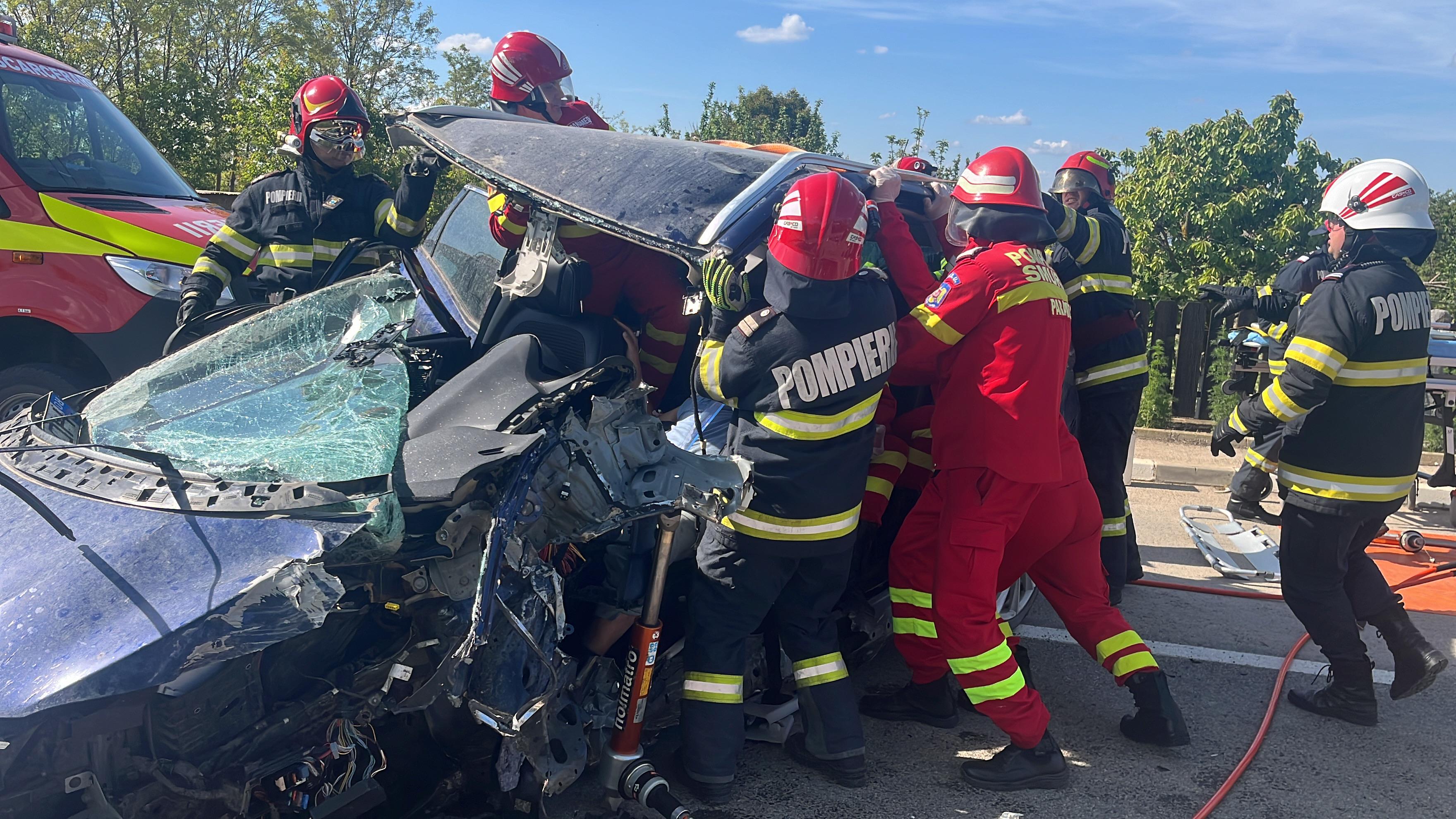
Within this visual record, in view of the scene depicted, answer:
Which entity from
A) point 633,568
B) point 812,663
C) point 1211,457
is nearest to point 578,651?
point 633,568

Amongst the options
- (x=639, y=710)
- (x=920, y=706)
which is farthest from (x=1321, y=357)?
(x=639, y=710)

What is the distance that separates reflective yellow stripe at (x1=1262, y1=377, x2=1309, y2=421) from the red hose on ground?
3.67 feet

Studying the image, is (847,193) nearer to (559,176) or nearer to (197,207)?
(559,176)

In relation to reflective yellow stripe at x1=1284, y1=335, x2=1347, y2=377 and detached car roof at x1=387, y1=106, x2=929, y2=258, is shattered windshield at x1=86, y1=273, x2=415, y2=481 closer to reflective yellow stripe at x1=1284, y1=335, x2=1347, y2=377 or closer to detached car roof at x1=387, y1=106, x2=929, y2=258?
detached car roof at x1=387, y1=106, x2=929, y2=258

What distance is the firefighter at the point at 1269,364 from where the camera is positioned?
4.22m

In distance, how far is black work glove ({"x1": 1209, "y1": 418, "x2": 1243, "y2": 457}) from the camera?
405 centimetres

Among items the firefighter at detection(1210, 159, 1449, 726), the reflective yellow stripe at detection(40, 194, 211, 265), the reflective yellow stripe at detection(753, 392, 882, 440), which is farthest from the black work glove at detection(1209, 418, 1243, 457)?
the reflective yellow stripe at detection(40, 194, 211, 265)

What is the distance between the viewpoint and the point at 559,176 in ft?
10.3

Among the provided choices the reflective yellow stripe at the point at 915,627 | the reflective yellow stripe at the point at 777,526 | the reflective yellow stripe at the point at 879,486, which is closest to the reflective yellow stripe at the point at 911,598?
the reflective yellow stripe at the point at 915,627

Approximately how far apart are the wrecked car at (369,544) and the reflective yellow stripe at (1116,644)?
3.86 ft

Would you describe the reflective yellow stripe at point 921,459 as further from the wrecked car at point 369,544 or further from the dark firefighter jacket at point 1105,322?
the dark firefighter jacket at point 1105,322

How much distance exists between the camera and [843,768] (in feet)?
10.4

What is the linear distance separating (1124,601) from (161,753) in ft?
14.6

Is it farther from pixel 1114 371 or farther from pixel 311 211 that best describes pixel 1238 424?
pixel 311 211
